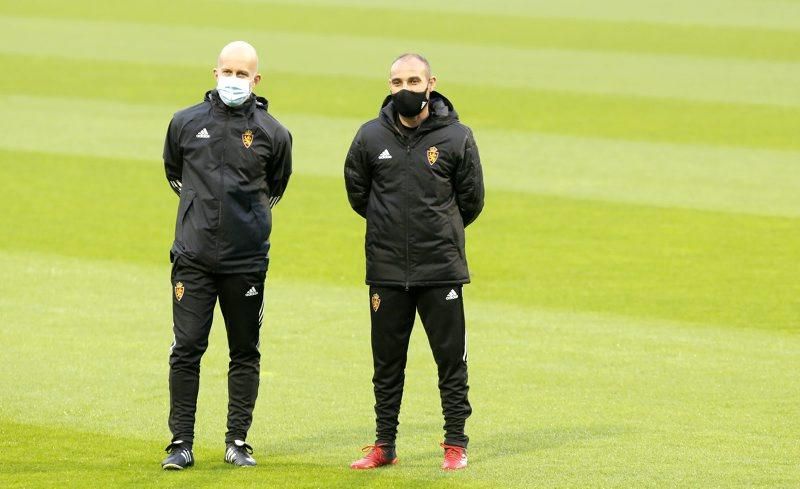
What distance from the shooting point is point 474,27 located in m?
24.0

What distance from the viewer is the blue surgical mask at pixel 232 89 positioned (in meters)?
6.85

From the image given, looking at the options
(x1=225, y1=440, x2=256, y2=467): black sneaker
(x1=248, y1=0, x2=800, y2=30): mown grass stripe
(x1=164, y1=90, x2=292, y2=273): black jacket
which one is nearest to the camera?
(x1=164, y1=90, x2=292, y2=273): black jacket

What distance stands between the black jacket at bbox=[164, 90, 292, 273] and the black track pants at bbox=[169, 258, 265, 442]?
0.09m

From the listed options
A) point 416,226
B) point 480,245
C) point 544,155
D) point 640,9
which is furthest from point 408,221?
point 640,9

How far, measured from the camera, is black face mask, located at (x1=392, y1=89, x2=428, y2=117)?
682 centimetres

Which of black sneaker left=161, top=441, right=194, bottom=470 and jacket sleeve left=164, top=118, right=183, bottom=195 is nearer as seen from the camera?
black sneaker left=161, top=441, right=194, bottom=470

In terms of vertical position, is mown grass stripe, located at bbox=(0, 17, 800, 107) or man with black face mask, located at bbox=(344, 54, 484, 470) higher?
mown grass stripe, located at bbox=(0, 17, 800, 107)

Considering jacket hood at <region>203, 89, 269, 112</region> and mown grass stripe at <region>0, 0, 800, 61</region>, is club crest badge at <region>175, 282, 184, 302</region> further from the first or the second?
mown grass stripe at <region>0, 0, 800, 61</region>

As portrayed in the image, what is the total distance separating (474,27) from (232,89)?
17.5m

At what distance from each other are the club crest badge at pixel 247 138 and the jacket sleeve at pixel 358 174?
458 mm

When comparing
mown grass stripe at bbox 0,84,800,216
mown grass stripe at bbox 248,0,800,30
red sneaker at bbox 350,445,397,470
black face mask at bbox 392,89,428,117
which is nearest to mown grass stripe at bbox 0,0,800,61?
mown grass stripe at bbox 248,0,800,30

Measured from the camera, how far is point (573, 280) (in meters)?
12.7

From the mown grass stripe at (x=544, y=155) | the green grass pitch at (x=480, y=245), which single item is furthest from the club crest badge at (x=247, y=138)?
the mown grass stripe at (x=544, y=155)

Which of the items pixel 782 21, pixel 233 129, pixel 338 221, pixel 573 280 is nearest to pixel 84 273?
pixel 338 221
